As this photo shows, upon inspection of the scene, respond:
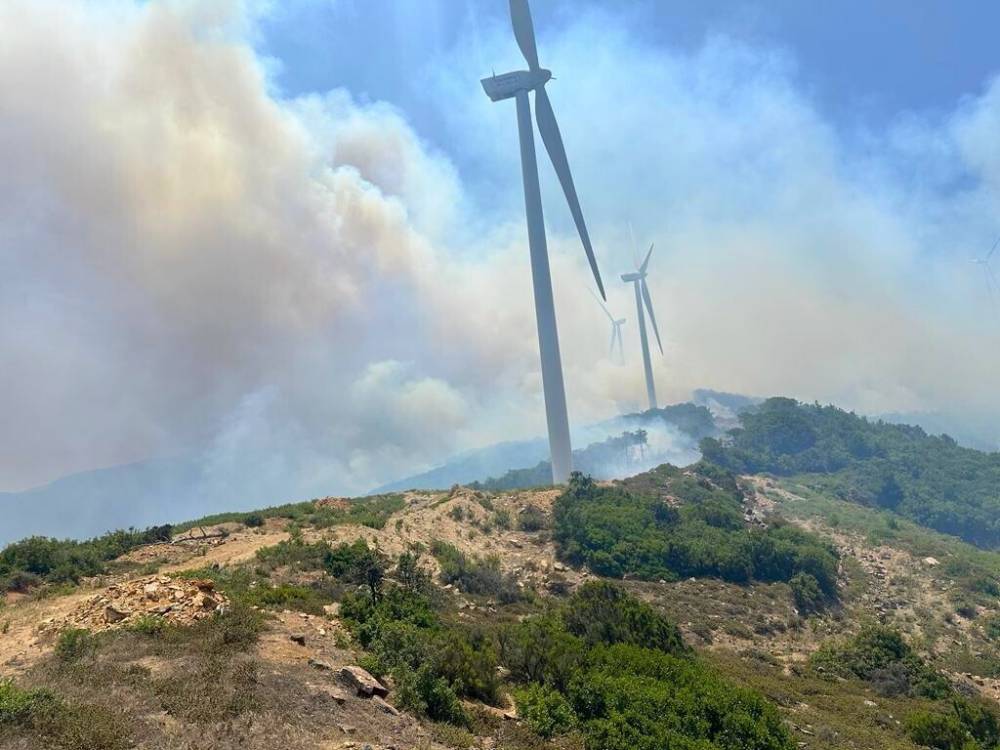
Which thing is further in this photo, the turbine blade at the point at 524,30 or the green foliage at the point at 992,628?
A: the turbine blade at the point at 524,30

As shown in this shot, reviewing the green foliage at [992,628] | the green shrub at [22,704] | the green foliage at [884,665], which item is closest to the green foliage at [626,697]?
the green shrub at [22,704]

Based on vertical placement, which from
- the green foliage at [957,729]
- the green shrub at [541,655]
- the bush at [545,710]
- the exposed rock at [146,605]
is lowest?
the green foliage at [957,729]

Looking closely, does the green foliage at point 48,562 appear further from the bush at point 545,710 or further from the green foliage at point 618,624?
the green foliage at point 618,624

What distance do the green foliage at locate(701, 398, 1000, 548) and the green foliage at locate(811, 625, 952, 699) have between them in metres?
89.3

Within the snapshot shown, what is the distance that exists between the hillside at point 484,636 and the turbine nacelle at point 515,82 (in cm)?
5731

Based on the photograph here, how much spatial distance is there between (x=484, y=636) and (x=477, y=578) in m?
16.6

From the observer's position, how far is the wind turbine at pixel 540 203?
263ft

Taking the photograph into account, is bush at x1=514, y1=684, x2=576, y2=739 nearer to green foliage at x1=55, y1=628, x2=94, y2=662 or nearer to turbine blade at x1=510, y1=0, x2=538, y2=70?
green foliage at x1=55, y1=628, x2=94, y2=662

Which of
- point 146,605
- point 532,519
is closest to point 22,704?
point 146,605

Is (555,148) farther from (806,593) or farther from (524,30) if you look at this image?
(806,593)

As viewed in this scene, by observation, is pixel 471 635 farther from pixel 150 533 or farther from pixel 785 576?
pixel 785 576

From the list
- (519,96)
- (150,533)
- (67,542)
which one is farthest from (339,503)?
(519,96)

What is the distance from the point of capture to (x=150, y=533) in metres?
45.3

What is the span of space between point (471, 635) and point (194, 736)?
12.3 m
